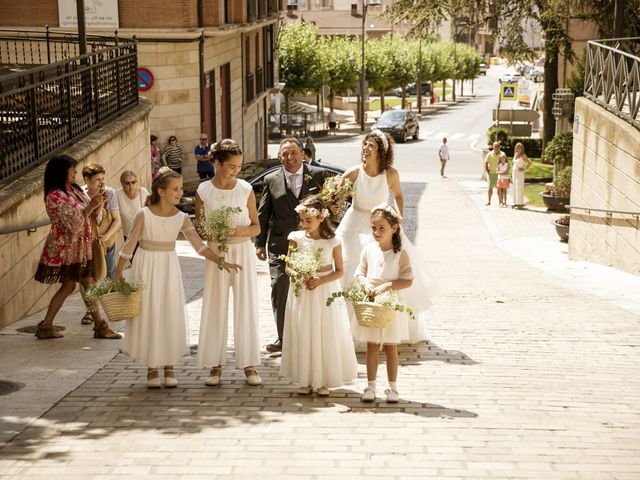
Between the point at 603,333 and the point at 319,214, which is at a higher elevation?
the point at 319,214

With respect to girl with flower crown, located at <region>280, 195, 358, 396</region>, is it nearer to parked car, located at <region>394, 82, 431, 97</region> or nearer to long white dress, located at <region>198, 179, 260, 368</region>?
long white dress, located at <region>198, 179, 260, 368</region>

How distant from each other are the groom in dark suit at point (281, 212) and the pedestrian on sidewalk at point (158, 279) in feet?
4.22

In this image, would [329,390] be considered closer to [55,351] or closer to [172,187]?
[172,187]

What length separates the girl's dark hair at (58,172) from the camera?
8.84 meters

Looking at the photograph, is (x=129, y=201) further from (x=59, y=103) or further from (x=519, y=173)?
(x=519, y=173)

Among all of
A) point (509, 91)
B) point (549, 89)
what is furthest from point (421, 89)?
point (549, 89)

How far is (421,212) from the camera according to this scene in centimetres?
2758

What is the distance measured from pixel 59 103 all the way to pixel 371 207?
5231mm

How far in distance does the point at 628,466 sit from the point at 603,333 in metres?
4.21

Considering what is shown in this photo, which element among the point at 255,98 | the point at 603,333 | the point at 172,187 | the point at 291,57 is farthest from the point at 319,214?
the point at 291,57

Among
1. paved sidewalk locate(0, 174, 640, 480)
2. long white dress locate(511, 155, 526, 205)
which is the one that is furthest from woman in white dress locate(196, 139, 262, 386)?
long white dress locate(511, 155, 526, 205)

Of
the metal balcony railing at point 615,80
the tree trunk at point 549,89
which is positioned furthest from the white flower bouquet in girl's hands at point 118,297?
the tree trunk at point 549,89

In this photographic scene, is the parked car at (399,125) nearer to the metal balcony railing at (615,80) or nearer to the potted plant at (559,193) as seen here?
the potted plant at (559,193)

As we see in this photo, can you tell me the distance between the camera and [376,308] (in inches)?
285
